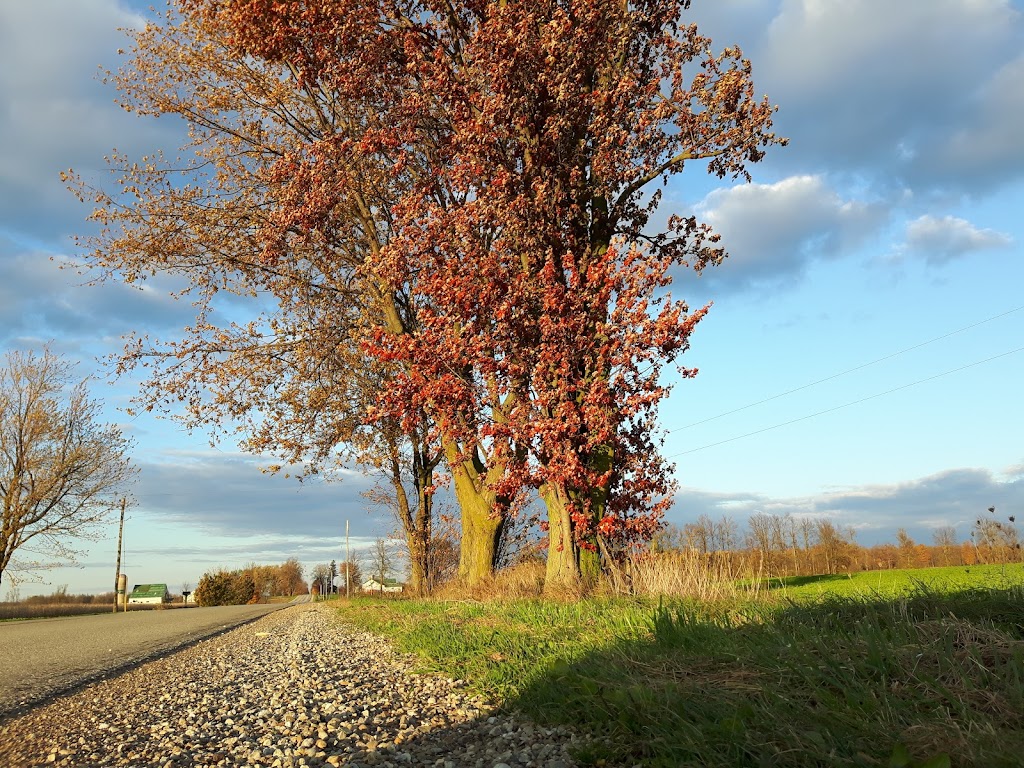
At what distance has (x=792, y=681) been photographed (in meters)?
3.69

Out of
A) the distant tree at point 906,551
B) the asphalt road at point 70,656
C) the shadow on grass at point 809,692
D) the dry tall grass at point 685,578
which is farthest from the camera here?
the distant tree at point 906,551

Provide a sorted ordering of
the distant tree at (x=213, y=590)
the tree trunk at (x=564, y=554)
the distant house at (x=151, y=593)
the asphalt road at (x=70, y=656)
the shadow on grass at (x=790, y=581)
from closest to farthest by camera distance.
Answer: the asphalt road at (x=70, y=656) < the shadow on grass at (x=790, y=581) < the tree trunk at (x=564, y=554) < the distant tree at (x=213, y=590) < the distant house at (x=151, y=593)

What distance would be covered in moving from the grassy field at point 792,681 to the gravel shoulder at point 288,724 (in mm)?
358

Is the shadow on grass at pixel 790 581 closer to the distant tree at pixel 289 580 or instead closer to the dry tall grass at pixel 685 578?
the dry tall grass at pixel 685 578

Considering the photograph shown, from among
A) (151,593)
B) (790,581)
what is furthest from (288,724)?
(151,593)

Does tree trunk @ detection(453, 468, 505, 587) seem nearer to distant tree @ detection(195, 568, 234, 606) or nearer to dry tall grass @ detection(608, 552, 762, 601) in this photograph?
dry tall grass @ detection(608, 552, 762, 601)

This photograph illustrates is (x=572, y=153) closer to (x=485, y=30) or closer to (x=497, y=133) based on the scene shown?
(x=497, y=133)

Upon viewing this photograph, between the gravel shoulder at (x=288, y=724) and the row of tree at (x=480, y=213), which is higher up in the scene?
the row of tree at (x=480, y=213)

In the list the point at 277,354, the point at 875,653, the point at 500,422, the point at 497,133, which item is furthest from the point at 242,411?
the point at 875,653

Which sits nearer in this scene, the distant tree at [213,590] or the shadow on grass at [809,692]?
the shadow on grass at [809,692]

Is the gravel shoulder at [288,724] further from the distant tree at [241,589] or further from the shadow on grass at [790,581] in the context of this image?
the distant tree at [241,589]

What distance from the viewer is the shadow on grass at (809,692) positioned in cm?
288

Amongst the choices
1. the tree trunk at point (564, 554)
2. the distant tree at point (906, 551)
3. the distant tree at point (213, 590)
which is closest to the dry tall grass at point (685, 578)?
the tree trunk at point (564, 554)

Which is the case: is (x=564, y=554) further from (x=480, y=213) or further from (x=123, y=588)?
(x=123, y=588)
